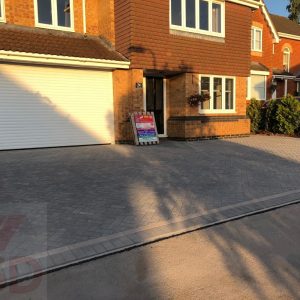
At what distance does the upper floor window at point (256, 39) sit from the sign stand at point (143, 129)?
13.3m

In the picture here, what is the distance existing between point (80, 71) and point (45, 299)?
11.2m

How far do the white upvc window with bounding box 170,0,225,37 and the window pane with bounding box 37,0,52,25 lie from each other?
4.60m

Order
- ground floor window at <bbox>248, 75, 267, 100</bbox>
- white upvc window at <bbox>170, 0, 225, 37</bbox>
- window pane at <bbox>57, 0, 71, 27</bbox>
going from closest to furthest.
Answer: window pane at <bbox>57, 0, 71, 27</bbox>
white upvc window at <bbox>170, 0, 225, 37</bbox>
ground floor window at <bbox>248, 75, 267, 100</bbox>

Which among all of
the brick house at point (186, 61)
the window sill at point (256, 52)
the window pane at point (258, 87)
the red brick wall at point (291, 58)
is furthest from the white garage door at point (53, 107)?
the red brick wall at point (291, 58)

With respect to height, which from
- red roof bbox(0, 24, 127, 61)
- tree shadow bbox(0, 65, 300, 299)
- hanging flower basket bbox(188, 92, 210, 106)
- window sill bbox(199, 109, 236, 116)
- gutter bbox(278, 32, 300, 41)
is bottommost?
tree shadow bbox(0, 65, 300, 299)

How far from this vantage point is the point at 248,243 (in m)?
4.66

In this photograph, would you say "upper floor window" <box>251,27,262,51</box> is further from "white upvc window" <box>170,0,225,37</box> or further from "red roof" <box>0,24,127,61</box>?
"red roof" <box>0,24,127,61</box>

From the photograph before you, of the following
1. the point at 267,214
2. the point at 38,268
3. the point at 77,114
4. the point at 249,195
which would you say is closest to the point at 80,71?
the point at 77,114

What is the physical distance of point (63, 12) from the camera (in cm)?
1427

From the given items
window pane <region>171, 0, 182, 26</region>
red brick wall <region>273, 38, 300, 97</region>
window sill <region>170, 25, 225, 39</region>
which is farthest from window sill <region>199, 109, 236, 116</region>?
red brick wall <region>273, 38, 300, 97</region>

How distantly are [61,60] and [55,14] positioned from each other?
268 centimetres

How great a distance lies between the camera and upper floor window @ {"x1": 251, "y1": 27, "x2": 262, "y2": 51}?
24.4 meters

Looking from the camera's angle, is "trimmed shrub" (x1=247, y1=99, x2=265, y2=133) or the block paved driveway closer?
the block paved driveway

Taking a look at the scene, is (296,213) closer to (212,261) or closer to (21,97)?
(212,261)
